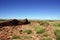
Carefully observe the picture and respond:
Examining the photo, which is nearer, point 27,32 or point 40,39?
point 40,39

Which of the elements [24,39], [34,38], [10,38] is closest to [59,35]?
[34,38]

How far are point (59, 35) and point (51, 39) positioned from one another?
102 cm

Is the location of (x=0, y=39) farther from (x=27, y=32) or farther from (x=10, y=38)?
(x=27, y=32)

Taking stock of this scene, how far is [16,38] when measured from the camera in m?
11.8

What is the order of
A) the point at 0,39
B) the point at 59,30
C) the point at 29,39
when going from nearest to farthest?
the point at 0,39
the point at 29,39
the point at 59,30

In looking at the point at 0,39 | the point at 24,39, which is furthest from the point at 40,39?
the point at 0,39

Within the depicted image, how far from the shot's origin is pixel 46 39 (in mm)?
11875

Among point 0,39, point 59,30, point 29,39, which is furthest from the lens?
point 59,30

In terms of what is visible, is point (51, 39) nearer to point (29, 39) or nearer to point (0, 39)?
point (29, 39)

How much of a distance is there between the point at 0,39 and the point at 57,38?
5168mm

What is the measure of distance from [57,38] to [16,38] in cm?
379

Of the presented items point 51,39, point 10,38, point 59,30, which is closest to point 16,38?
point 10,38

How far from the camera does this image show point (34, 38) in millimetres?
12445

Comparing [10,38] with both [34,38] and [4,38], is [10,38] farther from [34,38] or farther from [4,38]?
[34,38]
